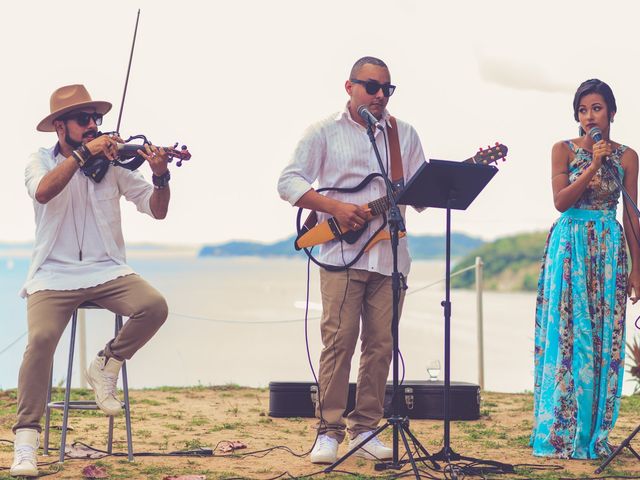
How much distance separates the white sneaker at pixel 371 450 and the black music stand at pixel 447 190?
1.38 feet

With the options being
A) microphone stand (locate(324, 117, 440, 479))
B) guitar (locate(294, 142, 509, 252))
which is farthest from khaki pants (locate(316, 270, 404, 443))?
microphone stand (locate(324, 117, 440, 479))

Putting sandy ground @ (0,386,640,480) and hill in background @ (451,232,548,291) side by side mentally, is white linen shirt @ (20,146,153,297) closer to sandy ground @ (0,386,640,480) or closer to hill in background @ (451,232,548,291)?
sandy ground @ (0,386,640,480)

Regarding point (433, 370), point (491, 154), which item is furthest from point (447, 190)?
point (433, 370)

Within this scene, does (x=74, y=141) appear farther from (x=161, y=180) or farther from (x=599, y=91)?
(x=599, y=91)

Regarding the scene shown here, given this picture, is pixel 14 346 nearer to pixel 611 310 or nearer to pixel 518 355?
pixel 518 355

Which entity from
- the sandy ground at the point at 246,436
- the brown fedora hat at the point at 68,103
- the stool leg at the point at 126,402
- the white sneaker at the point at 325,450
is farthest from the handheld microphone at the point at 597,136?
the stool leg at the point at 126,402

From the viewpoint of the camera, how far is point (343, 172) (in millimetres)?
4680

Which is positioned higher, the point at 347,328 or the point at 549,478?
the point at 347,328

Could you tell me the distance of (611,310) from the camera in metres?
4.83

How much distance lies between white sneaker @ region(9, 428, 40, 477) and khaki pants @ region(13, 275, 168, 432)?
0.12 ft

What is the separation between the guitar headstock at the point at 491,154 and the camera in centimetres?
451

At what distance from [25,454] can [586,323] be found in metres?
2.63

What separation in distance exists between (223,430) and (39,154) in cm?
209

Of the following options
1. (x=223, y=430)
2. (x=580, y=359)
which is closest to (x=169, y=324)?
(x=223, y=430)
